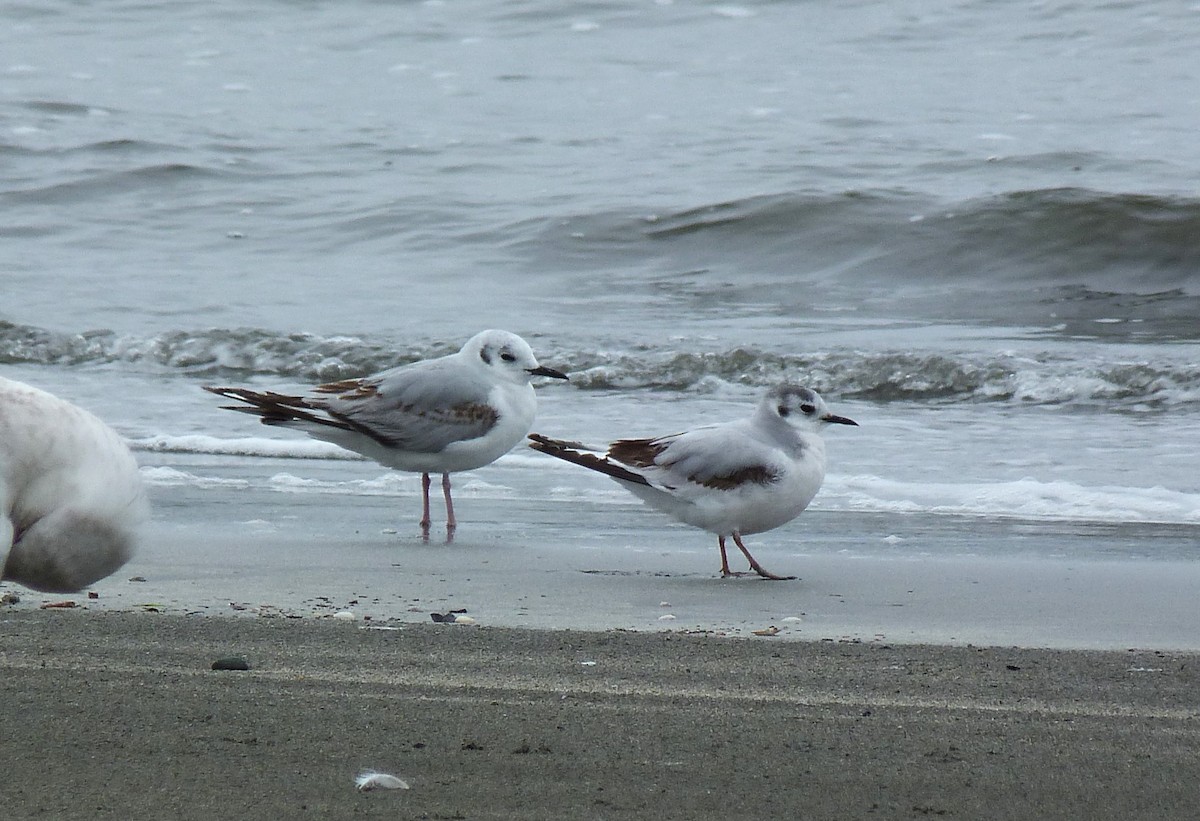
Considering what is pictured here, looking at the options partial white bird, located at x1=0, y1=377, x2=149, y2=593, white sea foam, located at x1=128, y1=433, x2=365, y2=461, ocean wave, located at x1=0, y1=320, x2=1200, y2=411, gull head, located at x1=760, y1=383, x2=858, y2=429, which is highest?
partial white bird, located at x1=0, y1=377, x2=149, y2=593

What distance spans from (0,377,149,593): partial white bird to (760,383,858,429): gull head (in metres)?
3.26

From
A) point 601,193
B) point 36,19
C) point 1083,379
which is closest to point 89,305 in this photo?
point 601,193

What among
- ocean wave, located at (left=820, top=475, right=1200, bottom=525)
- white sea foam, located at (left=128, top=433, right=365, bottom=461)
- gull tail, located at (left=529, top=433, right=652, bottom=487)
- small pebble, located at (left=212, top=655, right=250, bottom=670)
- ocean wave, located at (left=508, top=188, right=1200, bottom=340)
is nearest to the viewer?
small pebble, located at (left=212, top=655, right=250, bottom=670)

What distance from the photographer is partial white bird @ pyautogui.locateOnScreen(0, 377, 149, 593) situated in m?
→ 3.04

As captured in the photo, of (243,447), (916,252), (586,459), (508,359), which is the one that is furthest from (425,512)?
(916,252)

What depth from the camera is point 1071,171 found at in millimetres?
14516

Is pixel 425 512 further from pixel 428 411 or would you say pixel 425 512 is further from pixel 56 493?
pixel 56 493

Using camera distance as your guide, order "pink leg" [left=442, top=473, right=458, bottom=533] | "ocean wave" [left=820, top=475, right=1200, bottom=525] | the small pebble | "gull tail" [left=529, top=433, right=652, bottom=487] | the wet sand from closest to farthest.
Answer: the wet sand < the small pebble < "gull tail" [left=529, top=433, right=652, bottom=487] < "pink leg" [left=442, top=473, right=458, bottom=533] < "ocean wave" [left=820, top=475, right=1200, bottom=525]

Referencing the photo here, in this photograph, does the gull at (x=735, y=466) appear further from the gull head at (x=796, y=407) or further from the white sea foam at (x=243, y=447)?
the white sea foam at (x=243, y=447)

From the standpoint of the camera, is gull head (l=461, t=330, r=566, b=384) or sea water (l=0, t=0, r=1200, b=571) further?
sea water (l=0, t=0, r=1200, b=571)

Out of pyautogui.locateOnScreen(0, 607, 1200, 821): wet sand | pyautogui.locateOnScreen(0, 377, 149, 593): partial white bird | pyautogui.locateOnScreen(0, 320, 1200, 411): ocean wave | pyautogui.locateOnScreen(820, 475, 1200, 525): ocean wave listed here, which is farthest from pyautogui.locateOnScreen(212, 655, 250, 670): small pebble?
pyautogui.locateOnScreen(0, 320, 1200, 411): ocean wave

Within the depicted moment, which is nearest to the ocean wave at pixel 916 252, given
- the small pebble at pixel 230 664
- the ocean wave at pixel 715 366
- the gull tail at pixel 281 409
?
the ocean wave at pixel 715 366

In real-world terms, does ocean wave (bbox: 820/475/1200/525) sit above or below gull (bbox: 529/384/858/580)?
below

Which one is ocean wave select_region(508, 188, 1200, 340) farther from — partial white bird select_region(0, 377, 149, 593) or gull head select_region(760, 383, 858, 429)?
partial white bird select_region(0, 377, 149, 593)
